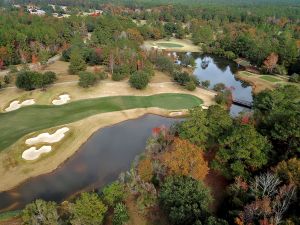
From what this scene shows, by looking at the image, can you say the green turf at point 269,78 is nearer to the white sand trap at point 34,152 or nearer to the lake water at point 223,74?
the lake water at point 223,74

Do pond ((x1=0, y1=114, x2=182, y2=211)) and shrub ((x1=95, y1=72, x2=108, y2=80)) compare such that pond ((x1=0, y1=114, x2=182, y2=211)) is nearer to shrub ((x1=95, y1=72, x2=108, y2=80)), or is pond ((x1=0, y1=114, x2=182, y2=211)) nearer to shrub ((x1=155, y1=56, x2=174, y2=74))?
shrub ((x1=95, y1=72, x2=108, y2=80))

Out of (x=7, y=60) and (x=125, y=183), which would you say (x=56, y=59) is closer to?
(x=7, y=60)

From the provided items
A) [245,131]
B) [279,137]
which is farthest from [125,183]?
[279,137]

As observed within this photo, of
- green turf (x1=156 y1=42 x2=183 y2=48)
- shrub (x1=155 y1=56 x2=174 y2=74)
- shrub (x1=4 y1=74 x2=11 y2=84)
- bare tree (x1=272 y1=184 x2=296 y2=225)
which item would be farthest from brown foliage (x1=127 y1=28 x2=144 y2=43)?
bare tree (x1=272 y1=184 x2=296 y2=225)

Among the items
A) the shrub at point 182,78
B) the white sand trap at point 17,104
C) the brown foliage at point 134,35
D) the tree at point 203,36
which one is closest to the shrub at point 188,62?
the shrub at point 182,78

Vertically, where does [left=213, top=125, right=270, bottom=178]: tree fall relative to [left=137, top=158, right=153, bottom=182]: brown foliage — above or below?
above

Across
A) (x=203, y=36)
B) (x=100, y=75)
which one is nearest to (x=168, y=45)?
(x=203, y=36)
